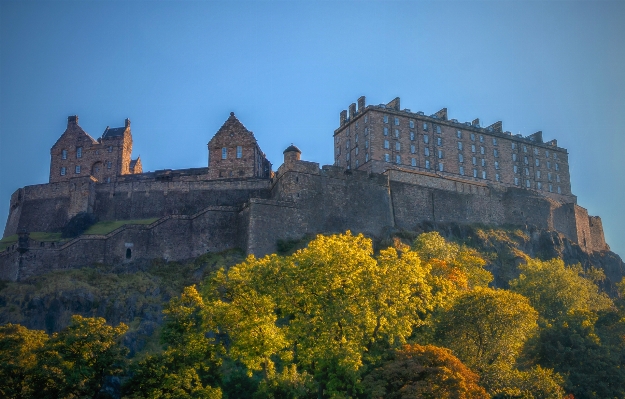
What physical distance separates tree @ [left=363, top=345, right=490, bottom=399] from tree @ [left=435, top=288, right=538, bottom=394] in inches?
170

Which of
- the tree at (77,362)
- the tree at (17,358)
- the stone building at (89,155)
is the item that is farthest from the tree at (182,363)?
the stone building at (89,155)

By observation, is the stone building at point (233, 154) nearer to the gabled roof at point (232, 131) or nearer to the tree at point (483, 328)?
the gabled roof at point (232, 131)

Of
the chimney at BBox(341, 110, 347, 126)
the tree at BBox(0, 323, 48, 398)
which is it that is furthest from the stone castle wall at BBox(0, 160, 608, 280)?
the tree at BBox(0, 323, 48, 398)

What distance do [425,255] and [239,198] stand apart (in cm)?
1866

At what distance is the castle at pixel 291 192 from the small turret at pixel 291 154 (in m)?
0.11

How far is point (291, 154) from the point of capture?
6272 cm

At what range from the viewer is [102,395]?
36219 millimetres

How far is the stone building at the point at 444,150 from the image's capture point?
75.4 metres

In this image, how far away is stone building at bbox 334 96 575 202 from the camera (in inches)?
2970

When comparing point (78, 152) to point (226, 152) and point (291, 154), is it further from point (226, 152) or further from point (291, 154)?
point (291, 154)

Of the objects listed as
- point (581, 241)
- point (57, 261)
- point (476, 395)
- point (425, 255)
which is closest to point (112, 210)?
point (57, 261)

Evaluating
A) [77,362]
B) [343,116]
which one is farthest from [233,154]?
[77,362]

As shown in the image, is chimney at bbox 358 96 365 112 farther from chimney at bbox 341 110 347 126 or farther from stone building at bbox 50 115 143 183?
stone building at bbox 50 115 143 183

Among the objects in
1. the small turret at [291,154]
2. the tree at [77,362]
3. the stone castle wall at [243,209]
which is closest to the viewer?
the tree at [77,362]
